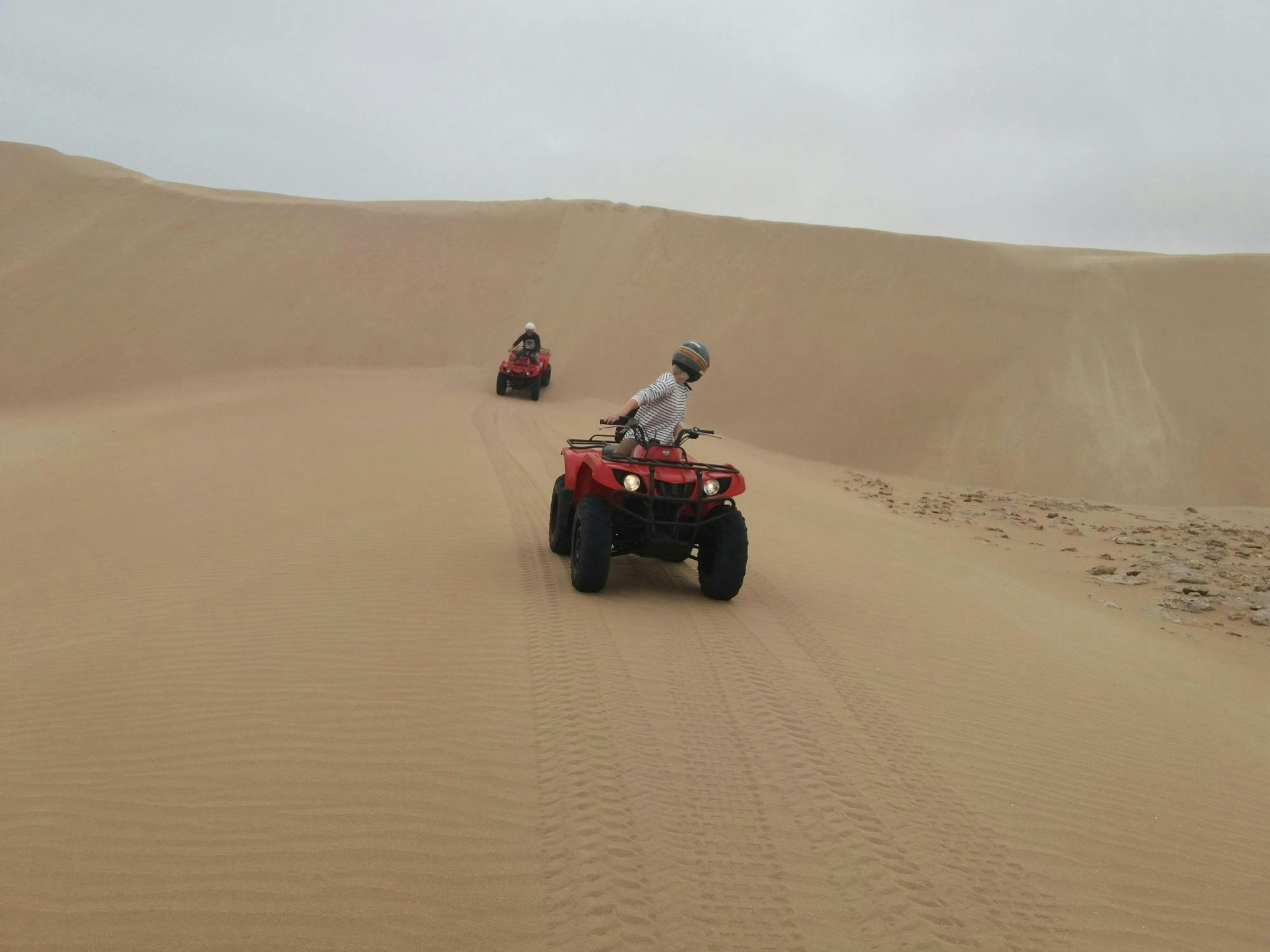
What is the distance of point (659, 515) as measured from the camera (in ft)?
21.7

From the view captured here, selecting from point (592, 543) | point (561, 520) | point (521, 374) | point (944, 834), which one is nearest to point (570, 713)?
point (944, 834)

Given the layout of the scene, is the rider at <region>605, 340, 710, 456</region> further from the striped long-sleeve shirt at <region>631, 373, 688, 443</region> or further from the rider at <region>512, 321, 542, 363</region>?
the rider at <region>512, 321, 542, 363</region>

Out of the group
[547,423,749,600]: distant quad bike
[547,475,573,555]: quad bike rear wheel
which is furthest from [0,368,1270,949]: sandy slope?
[547,475,573,555]: quad bike rear wheel

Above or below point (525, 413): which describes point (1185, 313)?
above

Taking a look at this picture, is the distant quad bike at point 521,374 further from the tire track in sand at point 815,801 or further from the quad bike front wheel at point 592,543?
the tire track in sand at point 815,801

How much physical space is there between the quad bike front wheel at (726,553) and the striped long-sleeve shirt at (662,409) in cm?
76

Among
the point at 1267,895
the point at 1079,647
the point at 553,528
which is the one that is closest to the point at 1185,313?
Result: the point at 1079,647

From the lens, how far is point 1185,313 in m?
24.9

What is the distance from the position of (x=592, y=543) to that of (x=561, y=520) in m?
1.25

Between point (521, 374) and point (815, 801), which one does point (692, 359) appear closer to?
point (815, 801)

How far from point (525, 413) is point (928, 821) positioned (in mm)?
17546

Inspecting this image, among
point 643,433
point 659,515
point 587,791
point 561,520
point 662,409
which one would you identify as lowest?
point 587,791

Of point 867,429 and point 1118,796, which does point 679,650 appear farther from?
point 867,429

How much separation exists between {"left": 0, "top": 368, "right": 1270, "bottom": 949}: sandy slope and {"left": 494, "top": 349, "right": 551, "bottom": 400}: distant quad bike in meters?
14.4
